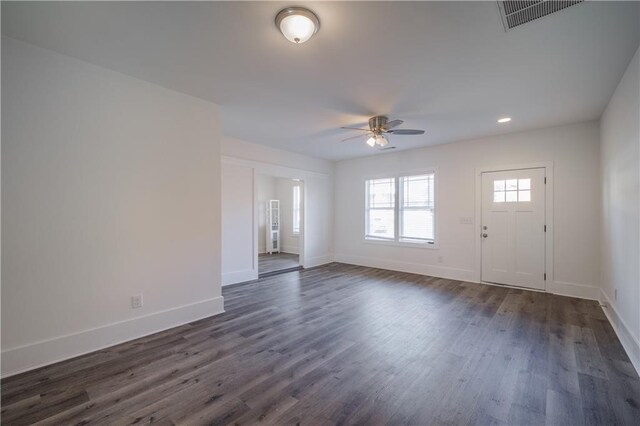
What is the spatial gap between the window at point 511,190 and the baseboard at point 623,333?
177cm

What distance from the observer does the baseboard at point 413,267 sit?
5238 mm

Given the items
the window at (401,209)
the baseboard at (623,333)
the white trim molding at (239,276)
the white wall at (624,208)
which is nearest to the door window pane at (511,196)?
the white wall at (624,208)

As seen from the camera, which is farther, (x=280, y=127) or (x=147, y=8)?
(x=280, y=127)

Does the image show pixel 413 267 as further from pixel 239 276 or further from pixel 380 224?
pixel 239 276

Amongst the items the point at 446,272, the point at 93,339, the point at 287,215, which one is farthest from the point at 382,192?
the point at 93,339

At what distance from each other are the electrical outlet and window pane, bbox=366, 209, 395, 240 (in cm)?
497

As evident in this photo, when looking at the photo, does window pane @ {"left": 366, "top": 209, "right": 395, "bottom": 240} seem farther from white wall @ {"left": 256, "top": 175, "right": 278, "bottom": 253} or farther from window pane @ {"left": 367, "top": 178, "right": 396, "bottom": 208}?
white wall @ {"left": 256, "top": 175, "right": 278, "bottom": 253}

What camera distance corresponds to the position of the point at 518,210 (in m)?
4.68

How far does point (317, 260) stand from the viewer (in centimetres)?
683

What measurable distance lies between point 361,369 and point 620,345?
267 centimetres

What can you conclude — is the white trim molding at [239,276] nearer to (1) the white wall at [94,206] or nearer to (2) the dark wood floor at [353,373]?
(2) the dark wood floor at [353,373]

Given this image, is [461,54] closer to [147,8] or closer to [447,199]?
[147,8]

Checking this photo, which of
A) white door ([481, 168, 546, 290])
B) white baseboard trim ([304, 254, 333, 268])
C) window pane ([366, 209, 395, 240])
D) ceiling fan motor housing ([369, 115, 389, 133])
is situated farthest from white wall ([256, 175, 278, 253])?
white door ([481, 168, 546, 290])

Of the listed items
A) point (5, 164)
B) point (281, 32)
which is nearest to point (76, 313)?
point (5, 164)
